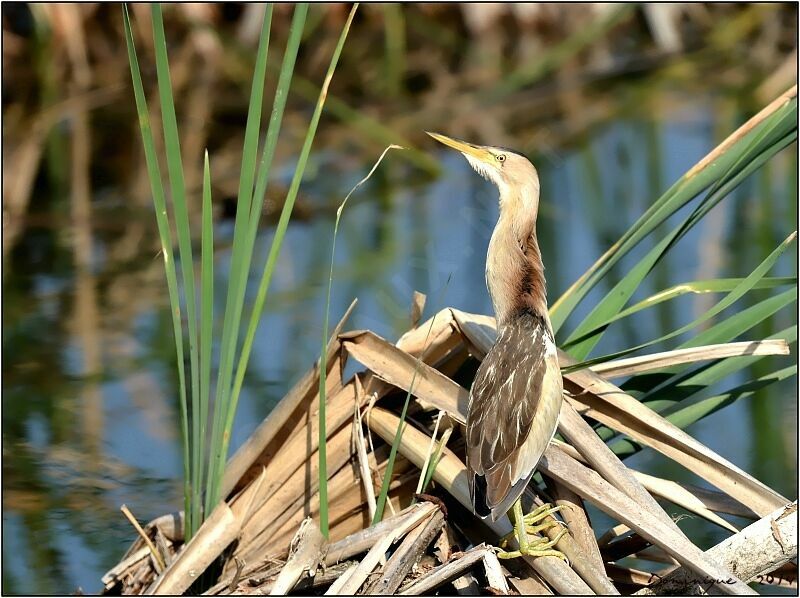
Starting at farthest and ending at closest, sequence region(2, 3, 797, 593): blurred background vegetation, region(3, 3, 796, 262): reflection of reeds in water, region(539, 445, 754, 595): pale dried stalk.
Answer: region(3, 3, 796, 262): reflection of reeds in water, region(2, 3, 797, 593): blurred background vegetation, region(539, 445, 754, 595): pale dried stalk

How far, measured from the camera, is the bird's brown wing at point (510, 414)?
7.68 ft

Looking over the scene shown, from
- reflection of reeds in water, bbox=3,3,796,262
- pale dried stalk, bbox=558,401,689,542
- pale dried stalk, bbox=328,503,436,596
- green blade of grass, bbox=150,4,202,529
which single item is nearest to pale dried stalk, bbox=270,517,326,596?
pale dried stalk, bbox=328,503,436,596

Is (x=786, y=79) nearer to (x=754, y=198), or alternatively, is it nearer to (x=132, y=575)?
(x=754, y=198)

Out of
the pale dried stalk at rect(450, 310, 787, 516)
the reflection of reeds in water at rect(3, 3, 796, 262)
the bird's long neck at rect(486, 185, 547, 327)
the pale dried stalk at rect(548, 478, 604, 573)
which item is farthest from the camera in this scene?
the reflection of reeds in water at rect(3, 3, 796, 262)

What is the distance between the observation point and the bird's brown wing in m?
2.34

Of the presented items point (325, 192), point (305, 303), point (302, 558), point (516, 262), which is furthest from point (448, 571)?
point (325, 192)

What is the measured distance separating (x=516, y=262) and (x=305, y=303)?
8.95 feet

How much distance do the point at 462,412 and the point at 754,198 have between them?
477 centimetres

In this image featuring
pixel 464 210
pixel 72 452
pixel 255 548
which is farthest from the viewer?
pixel 464 210

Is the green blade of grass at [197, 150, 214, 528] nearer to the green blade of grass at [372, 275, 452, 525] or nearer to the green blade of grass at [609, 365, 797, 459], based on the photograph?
the green blade of grass at [372, 275, 452, 525]

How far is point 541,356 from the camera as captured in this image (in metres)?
→ 2.54

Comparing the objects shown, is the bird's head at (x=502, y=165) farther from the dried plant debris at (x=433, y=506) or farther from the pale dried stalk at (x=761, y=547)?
the pale dried stalk at (x=761, y=547)

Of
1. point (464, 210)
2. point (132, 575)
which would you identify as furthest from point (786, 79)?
point (132, 575)

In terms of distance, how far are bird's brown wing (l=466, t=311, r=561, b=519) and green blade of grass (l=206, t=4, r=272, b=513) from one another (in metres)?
0.55
